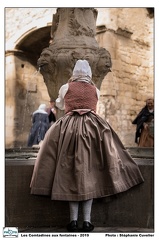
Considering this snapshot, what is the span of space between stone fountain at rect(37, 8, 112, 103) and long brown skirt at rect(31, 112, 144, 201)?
1.60m

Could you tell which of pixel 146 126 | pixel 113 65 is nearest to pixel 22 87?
pixel 113 65

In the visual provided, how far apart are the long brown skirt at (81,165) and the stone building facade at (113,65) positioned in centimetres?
637

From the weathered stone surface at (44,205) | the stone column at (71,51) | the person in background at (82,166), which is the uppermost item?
the stone column at (71,51)

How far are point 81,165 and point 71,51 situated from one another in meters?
2.02

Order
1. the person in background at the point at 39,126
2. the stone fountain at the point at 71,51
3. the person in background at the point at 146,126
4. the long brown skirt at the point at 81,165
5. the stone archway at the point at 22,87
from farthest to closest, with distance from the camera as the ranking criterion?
the stone archway at the point at 22,87
the person in background at the point at 39,126
the person in background at the point at 146,126
the stone fountain at the point at 71,51
the long brown skirt at the point at 81,165

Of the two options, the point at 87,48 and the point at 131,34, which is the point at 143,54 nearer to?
the point at 131,34

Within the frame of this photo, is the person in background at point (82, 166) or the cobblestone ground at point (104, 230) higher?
the person in background at point (82, 166)

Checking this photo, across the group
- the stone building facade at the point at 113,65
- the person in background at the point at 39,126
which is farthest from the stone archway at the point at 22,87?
the person in background at the point at 39,126

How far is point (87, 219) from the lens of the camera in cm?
291

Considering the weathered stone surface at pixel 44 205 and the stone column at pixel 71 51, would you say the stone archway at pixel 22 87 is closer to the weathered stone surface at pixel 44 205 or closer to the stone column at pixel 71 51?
the stone column at pixel 71 51

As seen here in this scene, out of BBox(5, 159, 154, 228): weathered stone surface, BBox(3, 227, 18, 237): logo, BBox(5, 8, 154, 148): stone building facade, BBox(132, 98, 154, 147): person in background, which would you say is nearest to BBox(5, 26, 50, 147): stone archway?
BBox(5, 8, 154, 148): stone building facade

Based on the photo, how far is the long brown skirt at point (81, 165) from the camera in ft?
9.41

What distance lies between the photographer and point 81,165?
2.87m

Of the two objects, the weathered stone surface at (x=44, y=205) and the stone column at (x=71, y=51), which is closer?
the weathered stone surface at (x=44, y=205)
